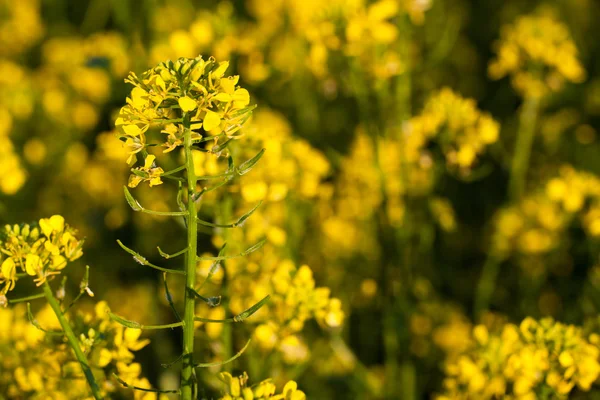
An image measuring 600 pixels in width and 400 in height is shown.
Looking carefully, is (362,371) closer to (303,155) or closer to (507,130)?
(303,155)

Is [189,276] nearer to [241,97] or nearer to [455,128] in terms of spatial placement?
[241,97]

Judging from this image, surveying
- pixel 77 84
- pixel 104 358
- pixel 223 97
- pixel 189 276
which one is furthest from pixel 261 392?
pixel 77 84

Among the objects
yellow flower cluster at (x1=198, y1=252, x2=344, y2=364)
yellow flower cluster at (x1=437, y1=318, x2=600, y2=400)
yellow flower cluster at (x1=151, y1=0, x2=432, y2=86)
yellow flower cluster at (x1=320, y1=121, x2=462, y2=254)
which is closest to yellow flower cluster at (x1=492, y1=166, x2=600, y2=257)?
yellow flower cluster at (x1=320, y1=121, x2=462, y2=254)

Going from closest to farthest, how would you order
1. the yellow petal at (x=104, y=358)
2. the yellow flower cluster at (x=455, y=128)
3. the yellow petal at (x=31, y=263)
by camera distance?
the yellow petal at (x=31, y=263) < the yellow petal at (x=104, y=358) < the yellow flower cluster at (x=455, y=128)

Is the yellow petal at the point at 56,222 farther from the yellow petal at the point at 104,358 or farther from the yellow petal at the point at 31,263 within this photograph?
the yellow petal at the point at 104,358

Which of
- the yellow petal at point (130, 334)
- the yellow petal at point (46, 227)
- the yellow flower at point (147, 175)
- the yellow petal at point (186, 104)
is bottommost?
the yellow petal at point (130, 334)

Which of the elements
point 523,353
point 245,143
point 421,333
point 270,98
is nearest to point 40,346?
point 245,143

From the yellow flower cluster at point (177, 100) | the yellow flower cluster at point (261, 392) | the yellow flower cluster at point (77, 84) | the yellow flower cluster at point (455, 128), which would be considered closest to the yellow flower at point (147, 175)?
the yellow flower cluster at point (177, 100)
